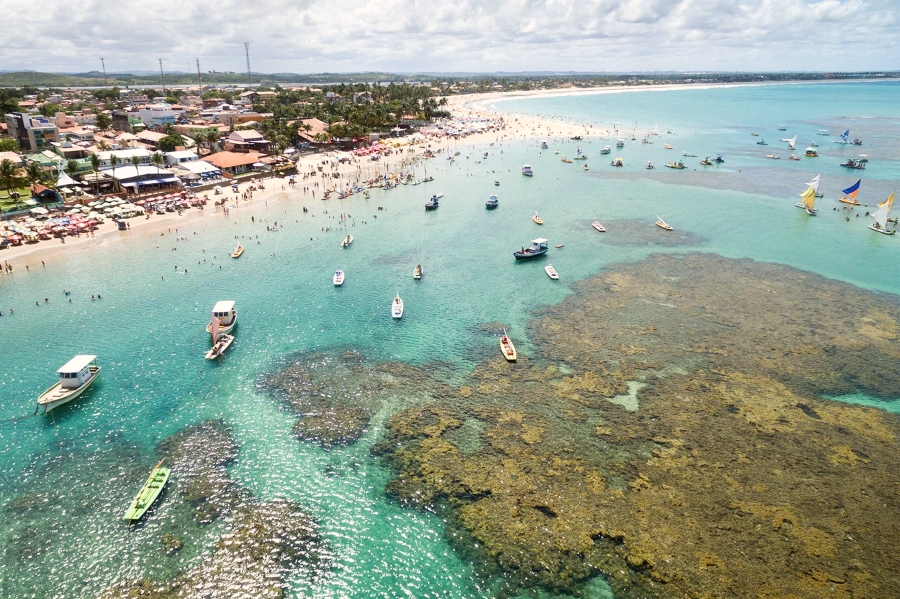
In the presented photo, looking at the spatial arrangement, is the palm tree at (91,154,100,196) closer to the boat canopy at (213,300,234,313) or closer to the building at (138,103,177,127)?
the boat canopy at (213,300,234,313)

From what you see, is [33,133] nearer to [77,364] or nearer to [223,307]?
[223,307]

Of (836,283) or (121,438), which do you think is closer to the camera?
(121,438)

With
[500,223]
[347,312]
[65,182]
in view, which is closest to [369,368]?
[347,312]

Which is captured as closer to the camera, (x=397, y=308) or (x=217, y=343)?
(x=217, y=343)

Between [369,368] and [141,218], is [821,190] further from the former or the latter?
[141,218]

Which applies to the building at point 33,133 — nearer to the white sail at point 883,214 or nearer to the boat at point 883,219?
the boat at point 883,219

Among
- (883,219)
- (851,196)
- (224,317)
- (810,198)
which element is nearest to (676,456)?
(224,317)

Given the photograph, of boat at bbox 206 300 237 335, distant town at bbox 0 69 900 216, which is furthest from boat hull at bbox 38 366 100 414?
distant town at bbox 0 69 900 216
